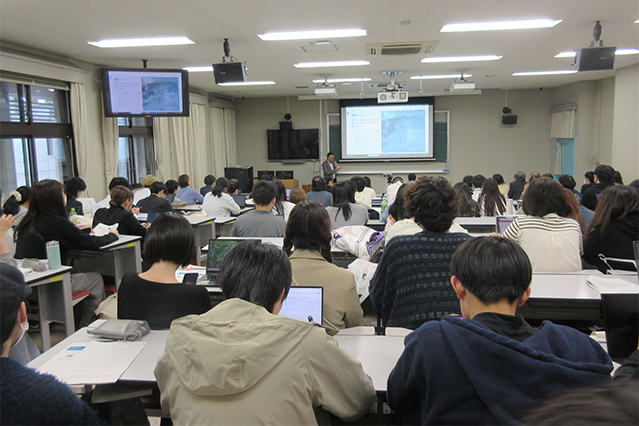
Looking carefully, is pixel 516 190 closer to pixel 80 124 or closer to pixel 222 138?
pixel 80 124

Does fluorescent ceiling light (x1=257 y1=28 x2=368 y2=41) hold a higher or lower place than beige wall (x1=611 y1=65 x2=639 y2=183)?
higher

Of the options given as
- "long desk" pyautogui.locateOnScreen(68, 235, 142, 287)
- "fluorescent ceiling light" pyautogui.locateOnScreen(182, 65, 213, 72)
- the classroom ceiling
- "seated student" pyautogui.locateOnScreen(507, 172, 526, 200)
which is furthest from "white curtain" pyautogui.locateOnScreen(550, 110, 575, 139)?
"long desk" pyautogui.locateOnScreen(68, 235, 142, 287)

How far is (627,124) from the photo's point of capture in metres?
7.96

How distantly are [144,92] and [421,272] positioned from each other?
17.8ft

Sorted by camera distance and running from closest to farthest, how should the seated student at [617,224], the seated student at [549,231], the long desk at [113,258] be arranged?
the seated student at [549,231]
the seated student at [617,224]
the long desk at [113,258]

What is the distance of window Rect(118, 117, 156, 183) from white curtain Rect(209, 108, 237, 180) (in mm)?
2750

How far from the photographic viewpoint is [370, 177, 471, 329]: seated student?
2061 mm

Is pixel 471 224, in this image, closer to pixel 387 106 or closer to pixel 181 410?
pixel 181 410

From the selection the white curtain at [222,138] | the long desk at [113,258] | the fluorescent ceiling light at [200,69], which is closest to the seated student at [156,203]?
the long desk at [113,258]

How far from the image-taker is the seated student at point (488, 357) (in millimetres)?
1047

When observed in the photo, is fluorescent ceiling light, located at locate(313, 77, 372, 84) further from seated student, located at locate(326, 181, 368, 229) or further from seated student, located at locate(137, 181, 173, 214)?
seated student, located at locate(326, 181, 368, 229)

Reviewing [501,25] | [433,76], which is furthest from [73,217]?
[433,76]

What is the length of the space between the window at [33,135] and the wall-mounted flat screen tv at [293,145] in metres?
6.68

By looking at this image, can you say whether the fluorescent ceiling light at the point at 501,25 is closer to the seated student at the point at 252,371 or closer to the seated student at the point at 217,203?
the seated student at the point at 217,203
